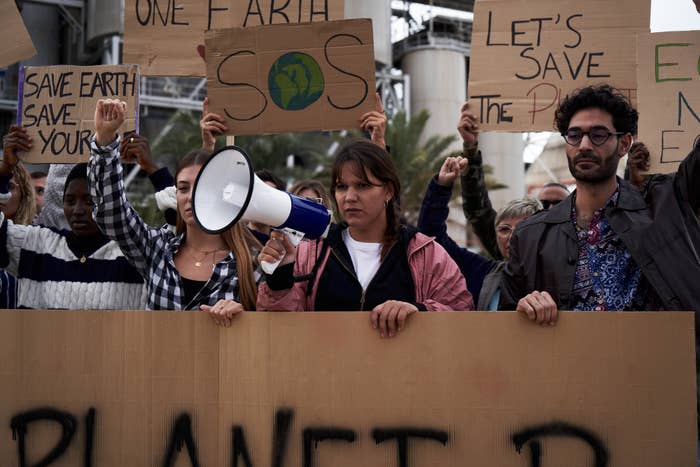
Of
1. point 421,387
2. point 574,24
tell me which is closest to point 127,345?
point 421,387

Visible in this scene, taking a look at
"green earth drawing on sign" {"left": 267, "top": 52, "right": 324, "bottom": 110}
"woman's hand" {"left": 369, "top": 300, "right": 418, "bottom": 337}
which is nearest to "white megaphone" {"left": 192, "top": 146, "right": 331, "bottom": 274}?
"woman's hand" {"left": 369, "top": 300, "right": 418, "bottom": 337}

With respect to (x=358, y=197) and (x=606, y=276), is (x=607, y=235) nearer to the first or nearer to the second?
(x=606, y=276)

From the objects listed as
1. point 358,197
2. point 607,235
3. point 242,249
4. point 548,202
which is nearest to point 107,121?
point 242,249

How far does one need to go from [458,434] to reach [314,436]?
45 centimetres

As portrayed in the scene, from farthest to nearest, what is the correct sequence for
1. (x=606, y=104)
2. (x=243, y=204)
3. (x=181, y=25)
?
(x=181, y=25) → (x=606, y=104) → (x=243, y=204)

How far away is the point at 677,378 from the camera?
251cm

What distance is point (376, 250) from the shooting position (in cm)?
315

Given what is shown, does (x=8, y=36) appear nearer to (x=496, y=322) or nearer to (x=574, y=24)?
(x=574, y=24)

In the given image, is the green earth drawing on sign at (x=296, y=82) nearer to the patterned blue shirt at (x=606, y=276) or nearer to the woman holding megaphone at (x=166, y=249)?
the woman holding megaphone at (x=166, y=249)

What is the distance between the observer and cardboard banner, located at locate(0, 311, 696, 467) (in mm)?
2531

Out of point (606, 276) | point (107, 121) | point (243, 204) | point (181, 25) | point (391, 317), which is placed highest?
point (181, 25)

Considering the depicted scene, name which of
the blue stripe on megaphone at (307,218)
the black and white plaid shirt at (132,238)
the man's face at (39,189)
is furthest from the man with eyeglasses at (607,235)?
the man's face at (39,189)

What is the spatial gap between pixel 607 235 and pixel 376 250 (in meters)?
0.81

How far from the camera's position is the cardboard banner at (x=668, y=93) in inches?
156
